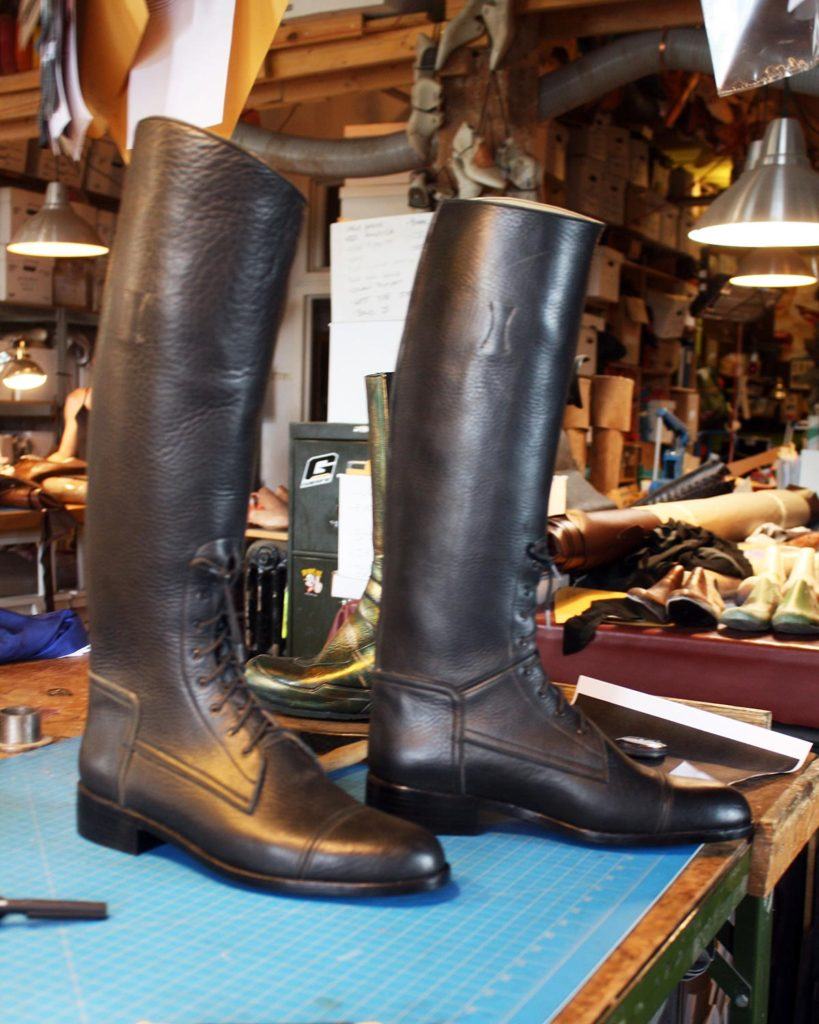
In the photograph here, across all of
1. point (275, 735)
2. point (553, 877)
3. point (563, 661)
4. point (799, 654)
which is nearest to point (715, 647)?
point (799, 654)

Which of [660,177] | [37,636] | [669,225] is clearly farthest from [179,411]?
[669,225]

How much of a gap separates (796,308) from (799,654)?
7.81 m

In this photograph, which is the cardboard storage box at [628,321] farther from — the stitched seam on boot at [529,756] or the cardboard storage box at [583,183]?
→ the stitched seam on boot at [529,756]

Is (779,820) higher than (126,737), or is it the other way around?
(126,737)

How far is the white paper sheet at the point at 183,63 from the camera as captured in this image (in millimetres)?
990

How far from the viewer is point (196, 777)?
2.67ft

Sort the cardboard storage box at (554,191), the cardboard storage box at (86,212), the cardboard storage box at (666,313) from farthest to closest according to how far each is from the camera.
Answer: the cardboard storage box at (666,313) → the cardboard storage box at (86,212) → the cardboard storage box at (554,191)

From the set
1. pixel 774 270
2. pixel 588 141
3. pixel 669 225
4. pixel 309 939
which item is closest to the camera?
pixel 309 939

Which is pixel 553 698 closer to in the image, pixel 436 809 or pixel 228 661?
pixel 436 809

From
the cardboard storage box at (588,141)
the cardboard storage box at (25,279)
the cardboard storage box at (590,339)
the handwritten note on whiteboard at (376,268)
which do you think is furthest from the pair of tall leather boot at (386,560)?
the cardboard storage box at (25,279)

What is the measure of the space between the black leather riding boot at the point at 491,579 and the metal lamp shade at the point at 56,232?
421 cm

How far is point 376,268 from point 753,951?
103 inches

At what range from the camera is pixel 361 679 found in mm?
1257

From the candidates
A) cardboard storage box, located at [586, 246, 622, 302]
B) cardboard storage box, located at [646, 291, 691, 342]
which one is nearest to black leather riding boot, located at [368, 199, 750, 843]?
cardboard storage box, located at [586, 246, 622, 302]
